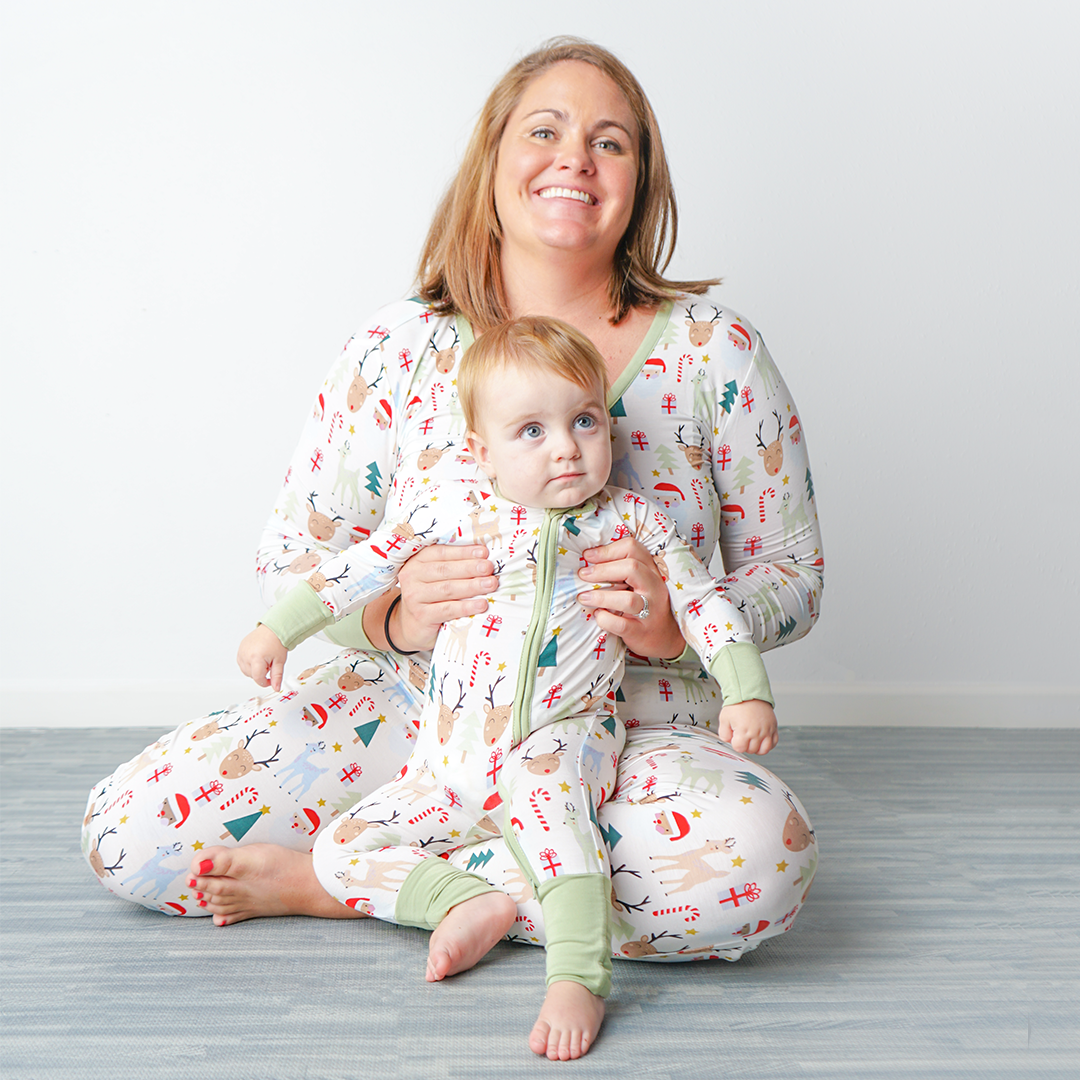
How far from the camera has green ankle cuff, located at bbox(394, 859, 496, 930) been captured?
1228 millimetres

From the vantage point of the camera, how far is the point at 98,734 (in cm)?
248

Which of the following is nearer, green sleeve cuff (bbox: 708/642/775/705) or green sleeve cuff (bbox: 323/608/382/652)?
green sleeve cuff (bbox: 708/642/775/705)

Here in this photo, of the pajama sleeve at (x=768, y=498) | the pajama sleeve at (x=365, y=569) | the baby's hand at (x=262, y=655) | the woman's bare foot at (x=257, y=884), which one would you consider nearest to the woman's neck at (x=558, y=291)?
the pajama sleeve at (x=768, y=498)

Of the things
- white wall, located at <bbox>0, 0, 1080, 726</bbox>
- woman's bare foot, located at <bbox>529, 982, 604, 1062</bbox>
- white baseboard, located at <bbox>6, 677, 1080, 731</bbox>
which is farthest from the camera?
white baseboard, located at <bbox>6, 677, 1080, 731</bbox>

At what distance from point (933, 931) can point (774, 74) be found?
72.5 inches

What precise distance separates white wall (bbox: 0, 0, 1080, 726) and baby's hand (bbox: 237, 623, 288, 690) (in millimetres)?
1279

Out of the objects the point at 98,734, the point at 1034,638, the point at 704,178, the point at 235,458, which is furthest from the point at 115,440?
the point at 1034,638

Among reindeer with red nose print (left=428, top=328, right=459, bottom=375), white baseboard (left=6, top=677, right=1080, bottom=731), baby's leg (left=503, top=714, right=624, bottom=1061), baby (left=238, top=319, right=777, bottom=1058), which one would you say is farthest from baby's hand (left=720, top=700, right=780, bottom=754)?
white baseboard (left=6, top=677, right=1080, bottom=731)

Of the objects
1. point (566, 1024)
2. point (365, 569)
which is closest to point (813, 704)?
point (365, 569)

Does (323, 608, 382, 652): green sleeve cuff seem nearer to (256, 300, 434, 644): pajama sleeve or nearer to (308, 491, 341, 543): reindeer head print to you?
(256, 300, 434, 644): pajama sleeve

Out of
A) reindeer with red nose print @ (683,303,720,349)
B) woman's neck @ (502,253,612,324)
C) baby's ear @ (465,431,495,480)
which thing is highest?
woman's neck @ (502,253,612,324)

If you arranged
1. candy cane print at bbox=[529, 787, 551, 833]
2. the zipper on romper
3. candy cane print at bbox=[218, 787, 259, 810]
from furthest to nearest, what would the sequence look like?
candy cane print at bbox=[218, 787, 259, 810], the zipper on romper, candy cane print at bbox=[529, 787, 551, 833]

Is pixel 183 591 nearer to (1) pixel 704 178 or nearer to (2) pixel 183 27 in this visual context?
(2) pixel 183 27

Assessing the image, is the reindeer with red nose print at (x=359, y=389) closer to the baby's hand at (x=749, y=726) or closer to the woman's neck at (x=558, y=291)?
the woman's neck at (x=558, y=291)
